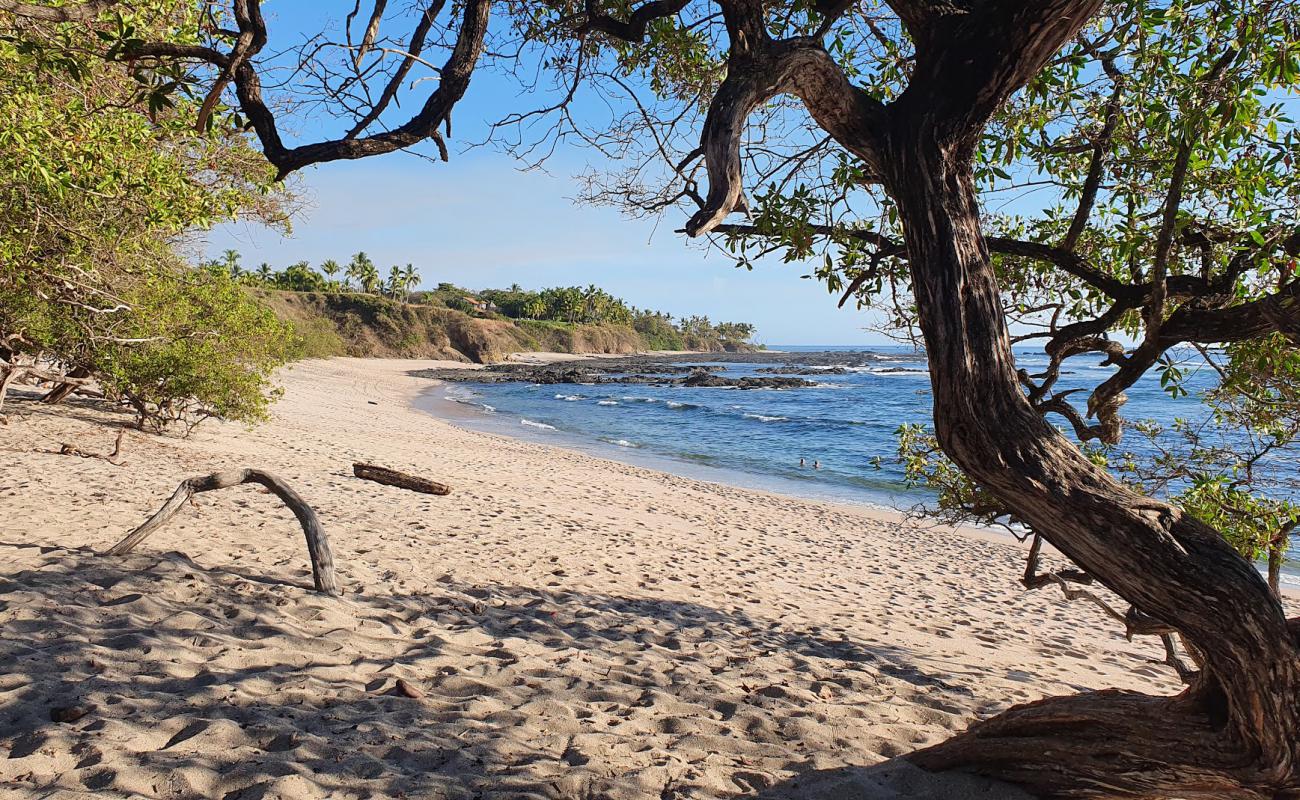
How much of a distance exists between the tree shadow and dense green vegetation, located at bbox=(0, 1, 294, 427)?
280 cm

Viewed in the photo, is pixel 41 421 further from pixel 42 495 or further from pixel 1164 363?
pixel 1164 363

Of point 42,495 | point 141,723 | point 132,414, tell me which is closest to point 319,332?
point 132,414

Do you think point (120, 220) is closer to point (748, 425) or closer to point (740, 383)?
point (748, 425)

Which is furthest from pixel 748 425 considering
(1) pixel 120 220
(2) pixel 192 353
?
(1) pixel 120 220

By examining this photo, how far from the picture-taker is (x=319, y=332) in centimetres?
5541

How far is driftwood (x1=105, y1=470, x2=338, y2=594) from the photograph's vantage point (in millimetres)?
5371

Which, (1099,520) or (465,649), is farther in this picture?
(465,649)

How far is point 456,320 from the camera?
241 feet

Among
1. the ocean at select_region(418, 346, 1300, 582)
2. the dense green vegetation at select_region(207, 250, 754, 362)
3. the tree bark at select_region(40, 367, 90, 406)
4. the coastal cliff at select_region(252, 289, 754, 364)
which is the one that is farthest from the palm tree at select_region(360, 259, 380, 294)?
the tree bark at select_region(40, 367, 90, 406)

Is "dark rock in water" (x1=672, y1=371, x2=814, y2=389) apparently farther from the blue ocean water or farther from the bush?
the bush

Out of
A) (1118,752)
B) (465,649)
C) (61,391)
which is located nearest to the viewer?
(1118,752)

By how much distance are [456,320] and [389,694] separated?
239 feet

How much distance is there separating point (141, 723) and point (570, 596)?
362 cm

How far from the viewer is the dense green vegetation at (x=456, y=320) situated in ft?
211
